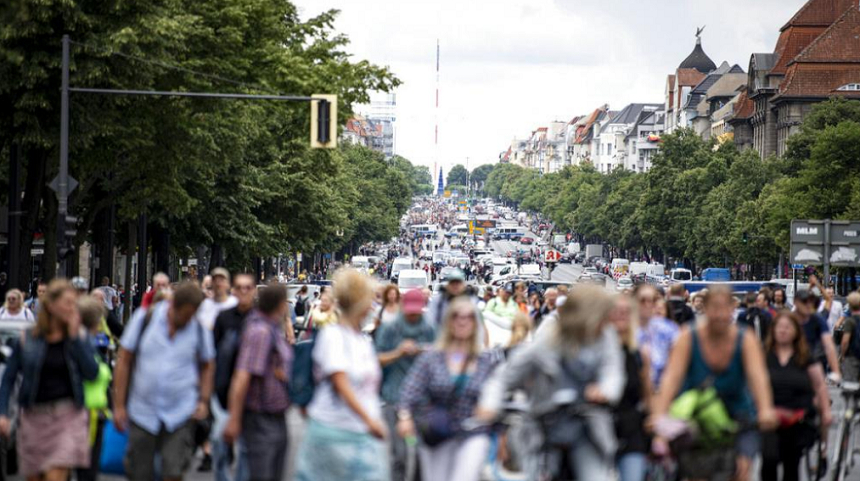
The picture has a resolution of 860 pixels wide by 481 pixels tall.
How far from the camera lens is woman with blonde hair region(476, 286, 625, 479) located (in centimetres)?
841

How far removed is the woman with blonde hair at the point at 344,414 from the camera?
8883mm

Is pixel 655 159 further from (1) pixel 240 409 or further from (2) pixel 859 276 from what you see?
(1) pixel 240 409

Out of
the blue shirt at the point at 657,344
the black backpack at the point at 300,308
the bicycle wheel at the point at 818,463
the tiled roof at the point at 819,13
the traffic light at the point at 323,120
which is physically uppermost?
the tiled roof at the point at 819,13

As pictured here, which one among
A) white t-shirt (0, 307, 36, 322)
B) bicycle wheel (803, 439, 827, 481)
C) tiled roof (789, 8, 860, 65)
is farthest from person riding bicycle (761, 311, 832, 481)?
tiled roof (789, 8, 860, 65)

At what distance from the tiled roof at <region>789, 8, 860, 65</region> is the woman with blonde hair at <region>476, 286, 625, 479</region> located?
106766mm

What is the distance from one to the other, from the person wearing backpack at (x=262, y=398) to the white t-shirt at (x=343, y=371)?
466mm

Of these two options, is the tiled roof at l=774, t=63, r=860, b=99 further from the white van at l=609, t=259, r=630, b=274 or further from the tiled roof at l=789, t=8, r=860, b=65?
the white van at l=609, t=259, r=630, b=274

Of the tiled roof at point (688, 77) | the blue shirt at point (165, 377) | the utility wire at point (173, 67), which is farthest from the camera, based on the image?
the tiled roof at point (688, 77)

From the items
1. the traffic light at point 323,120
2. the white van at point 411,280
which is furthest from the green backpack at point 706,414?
the white van at point 411,280

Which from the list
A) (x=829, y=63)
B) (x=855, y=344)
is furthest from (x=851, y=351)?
(x=829, y=63)

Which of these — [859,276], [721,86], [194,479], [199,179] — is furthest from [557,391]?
[721,86]

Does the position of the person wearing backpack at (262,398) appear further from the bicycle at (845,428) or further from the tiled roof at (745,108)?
the tiled roof at (745,108)

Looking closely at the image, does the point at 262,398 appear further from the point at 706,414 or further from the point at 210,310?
the point at 210,310

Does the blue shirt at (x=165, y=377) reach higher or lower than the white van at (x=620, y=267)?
higher
